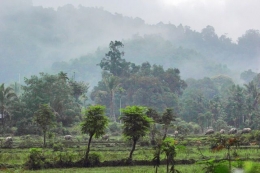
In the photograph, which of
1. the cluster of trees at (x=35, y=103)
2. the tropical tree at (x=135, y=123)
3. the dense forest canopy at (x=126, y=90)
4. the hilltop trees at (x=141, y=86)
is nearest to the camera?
the tropical tree at (x=135, y=123)

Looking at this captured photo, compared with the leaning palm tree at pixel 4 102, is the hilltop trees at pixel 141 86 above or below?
above

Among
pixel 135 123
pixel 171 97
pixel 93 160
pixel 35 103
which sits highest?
pixel 171 97

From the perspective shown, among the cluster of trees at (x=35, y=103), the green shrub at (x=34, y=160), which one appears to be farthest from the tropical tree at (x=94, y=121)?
the cluster of trees at (x=35, y=103)

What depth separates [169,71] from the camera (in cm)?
9938

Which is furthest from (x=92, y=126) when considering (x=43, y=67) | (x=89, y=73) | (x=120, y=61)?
(x=43, y=67)

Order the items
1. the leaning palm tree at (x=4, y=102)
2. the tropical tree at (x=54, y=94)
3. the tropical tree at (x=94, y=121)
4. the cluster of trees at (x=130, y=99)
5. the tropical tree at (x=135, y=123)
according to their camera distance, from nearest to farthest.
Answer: the tropical tree at (x=94, y=121) → the tropical tree at (x=135, y=123) → the leaning palm tree at (x=4, y=102) → the cluster of trees at (x=130, y=99) → the tropical tree at (x=54, y=94)

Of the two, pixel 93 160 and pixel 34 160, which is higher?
pixel 34 160

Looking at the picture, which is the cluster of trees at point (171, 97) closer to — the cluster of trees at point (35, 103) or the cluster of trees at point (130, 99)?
the cluster of trees at point (130, 99)

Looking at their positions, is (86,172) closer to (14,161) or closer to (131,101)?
(14,161)

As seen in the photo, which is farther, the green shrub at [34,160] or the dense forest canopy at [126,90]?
the dense forest canopy at [126,90]

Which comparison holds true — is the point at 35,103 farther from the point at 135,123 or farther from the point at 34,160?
the point at 34,160

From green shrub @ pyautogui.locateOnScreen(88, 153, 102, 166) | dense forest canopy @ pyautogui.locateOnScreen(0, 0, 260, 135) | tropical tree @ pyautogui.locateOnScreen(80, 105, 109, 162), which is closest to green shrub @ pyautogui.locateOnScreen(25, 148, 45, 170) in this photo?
green shrub @ pyautogui.locateOnScreen(88, 153, 102, 166)

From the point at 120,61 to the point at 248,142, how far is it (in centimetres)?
7099

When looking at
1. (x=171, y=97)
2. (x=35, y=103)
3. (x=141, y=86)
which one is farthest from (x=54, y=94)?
(x=171, y=97)
